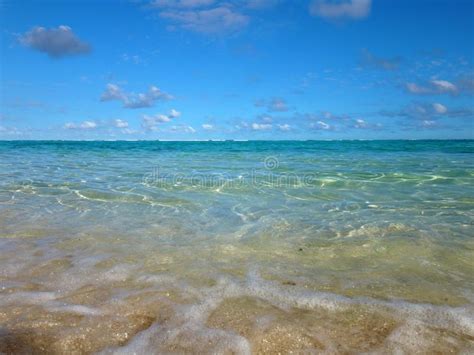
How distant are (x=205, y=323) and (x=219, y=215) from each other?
400 centimetres

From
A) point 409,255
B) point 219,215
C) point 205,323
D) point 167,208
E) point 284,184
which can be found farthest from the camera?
point 284,184

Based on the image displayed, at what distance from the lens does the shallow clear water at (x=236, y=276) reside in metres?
2.57

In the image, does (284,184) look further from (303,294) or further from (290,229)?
(303,294)

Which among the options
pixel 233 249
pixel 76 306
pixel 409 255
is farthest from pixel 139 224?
pixel 409 255

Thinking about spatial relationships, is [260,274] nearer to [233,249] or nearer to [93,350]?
[233,249]

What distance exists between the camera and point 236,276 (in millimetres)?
3750

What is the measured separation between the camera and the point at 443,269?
155 inches

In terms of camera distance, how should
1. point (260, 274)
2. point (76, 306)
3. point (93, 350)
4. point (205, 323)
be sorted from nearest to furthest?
point (93, 350)
point (205, 323)
point (76, 306)
point (260, 274)

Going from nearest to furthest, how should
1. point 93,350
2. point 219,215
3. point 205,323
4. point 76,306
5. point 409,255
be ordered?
point 93,350 < point 205,323 < point 76,306 < point 409,255 < point 219,215

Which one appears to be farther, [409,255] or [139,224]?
[139,224]

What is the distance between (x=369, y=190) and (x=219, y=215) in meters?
4.95

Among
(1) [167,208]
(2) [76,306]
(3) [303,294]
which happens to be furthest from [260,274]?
(1) [167,208]

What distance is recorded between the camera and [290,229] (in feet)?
18.6

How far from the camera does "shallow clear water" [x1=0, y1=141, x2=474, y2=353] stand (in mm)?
2570
